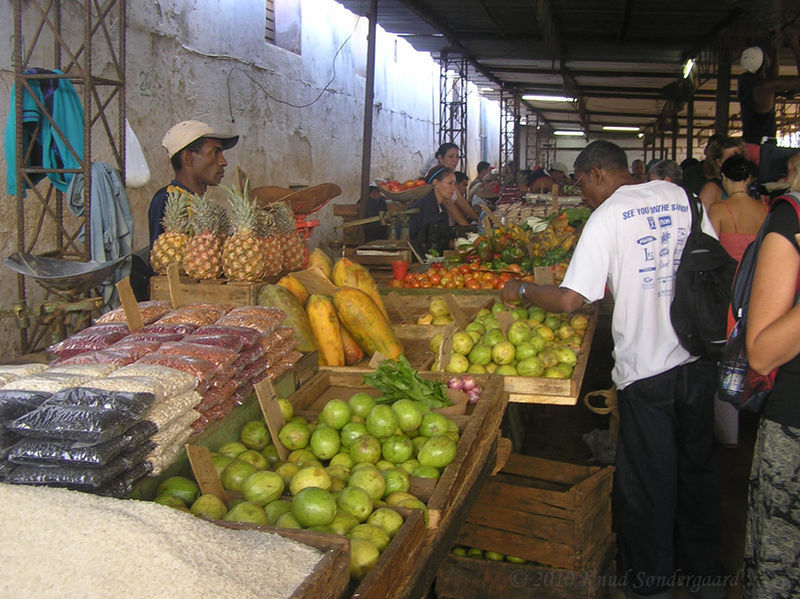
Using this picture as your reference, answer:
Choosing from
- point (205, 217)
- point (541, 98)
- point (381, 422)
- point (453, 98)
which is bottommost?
point (381, 422)

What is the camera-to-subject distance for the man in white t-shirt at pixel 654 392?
3072 millimetres

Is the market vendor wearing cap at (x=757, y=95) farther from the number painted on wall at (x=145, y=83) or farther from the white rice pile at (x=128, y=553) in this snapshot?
the white rice pile at (x=128, y=553)

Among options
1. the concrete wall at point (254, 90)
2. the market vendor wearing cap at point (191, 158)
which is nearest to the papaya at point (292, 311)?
the market vendor wearing cap at point (191, 158)

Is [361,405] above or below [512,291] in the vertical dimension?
below

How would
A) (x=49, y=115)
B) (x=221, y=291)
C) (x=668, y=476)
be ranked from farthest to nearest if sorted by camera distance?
1. (x=49, y=115)
2. (x=668, y=476)
3. (x=221, y=291)

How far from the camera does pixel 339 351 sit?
3.32 meters

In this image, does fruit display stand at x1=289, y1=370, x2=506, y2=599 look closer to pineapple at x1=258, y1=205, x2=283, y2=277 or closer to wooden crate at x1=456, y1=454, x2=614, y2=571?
wooden crate at x1=456, y1=454, x2=614, y2=571

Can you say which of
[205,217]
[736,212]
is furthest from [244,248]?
[736,212]

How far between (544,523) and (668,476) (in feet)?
2.13

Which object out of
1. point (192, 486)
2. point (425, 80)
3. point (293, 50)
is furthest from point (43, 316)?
point (425, 80)

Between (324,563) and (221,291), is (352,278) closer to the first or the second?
(221,291)

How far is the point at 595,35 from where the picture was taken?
37.2 feet

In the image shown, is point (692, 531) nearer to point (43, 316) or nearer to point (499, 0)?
point (43, 316)

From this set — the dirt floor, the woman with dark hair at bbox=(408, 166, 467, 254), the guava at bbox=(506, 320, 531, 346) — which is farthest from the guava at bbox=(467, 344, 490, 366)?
the woman with dark hair at bbox=(408, 166, 467, 254)
